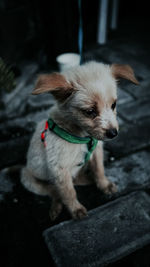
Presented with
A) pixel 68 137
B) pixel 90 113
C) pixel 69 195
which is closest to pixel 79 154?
pixel 68 137

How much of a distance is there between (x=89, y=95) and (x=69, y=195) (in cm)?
110

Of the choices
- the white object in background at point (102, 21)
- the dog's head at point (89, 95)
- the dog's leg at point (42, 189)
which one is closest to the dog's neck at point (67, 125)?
the dog's head at point (89, 95)

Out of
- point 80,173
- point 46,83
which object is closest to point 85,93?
point 46,83

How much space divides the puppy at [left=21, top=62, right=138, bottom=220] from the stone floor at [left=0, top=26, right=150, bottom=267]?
19 centimetres

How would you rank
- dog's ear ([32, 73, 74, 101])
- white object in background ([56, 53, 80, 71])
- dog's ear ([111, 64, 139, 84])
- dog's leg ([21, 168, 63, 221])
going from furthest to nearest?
white object in background ([56, 53, 80, 71]), dog's leg ([21, 168, 63, 221]), dog's ear ([111, 64, 139, 84]), dog's ear ([32, 73, 74, 101])

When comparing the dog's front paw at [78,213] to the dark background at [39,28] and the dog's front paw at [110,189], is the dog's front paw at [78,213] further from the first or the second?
the dark background at [39,28]

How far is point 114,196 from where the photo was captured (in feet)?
8.71

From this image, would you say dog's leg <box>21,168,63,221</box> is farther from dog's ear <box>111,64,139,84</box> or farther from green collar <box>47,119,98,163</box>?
dog's ear <box>111,64,139,84</box>

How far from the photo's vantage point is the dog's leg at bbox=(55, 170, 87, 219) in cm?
224

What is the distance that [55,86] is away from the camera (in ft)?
5.71

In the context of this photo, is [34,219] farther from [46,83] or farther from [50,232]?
[46,83]

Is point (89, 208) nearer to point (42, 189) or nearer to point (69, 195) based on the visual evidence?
point (69, 195)

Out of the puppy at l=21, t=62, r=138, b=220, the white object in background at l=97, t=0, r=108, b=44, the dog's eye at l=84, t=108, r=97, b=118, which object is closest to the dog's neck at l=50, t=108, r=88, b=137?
the puppy at l=21, t=62, r=138, b=220

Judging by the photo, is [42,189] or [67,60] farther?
[67,60]
